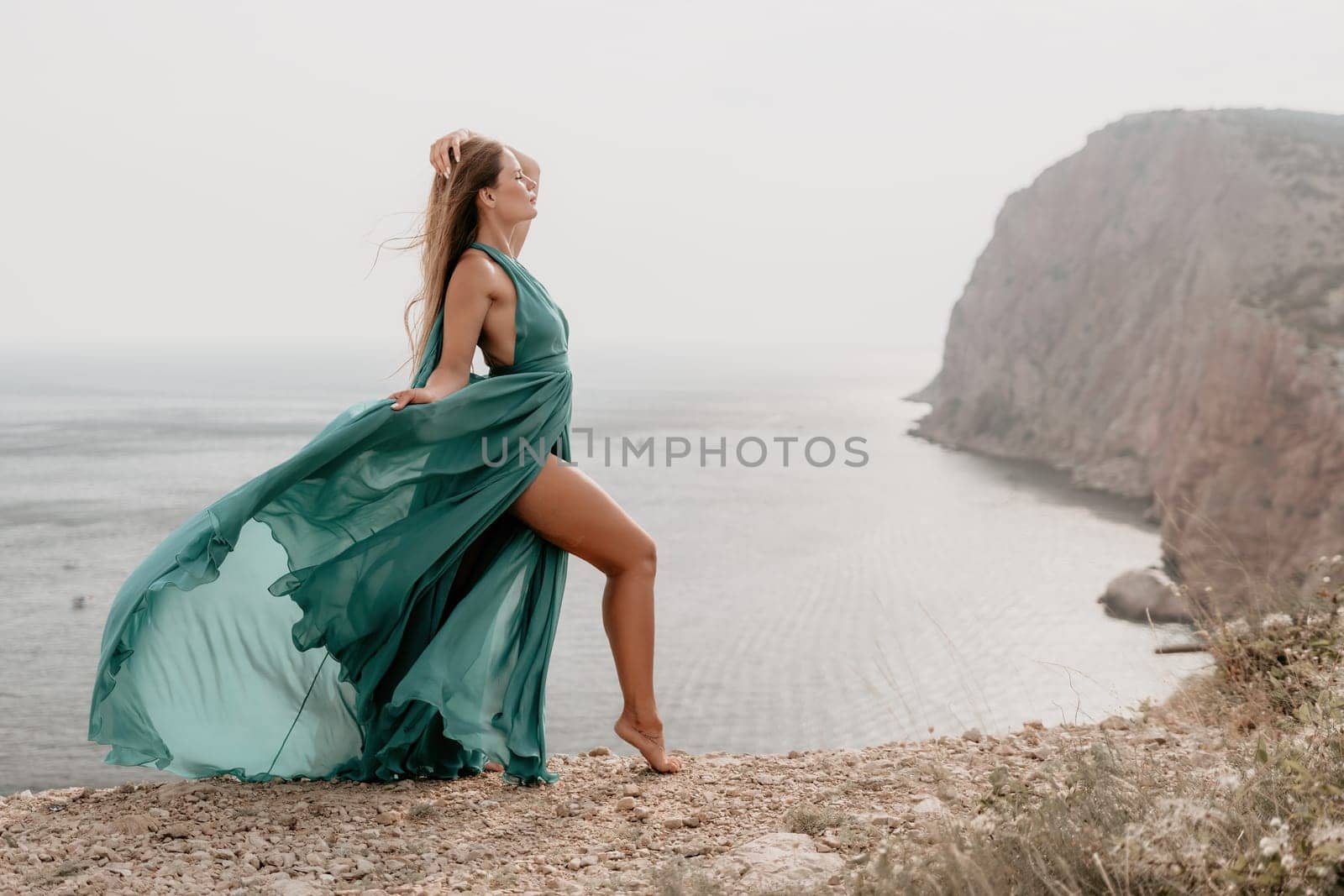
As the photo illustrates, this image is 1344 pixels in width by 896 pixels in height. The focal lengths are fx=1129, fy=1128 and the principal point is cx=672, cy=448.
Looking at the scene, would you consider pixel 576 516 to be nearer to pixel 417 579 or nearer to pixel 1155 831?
pixel 417 579

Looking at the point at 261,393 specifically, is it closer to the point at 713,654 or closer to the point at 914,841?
the point at 713,654

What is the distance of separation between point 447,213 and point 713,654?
22.5m

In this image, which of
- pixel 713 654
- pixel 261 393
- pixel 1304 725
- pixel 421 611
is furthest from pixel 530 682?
pixel 261 393

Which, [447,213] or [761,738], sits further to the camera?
[761,738]

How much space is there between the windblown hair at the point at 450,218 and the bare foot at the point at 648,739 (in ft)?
4.76

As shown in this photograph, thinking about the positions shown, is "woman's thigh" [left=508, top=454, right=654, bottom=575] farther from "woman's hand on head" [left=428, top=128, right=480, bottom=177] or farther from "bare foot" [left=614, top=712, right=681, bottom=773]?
"woman's hand on head" [left=428, top=128, right=480, bottom=177]

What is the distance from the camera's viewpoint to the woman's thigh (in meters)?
3.77

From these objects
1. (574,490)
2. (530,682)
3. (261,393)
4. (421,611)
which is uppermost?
(574,490)

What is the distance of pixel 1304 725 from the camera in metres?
3.18

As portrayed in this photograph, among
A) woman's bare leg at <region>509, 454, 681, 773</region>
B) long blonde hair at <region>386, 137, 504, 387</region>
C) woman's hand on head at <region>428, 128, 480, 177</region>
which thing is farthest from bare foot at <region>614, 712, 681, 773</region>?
woman's hand on head at <region>428, 128, 480, 177</region>

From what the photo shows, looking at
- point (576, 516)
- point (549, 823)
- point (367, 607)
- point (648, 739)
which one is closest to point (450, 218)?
point (576, 516)

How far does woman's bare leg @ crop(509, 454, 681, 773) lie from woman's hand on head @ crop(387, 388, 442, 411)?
0.44m

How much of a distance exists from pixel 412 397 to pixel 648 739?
4.69ft

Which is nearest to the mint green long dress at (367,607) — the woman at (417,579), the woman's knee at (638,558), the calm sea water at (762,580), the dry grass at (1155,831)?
the woman at (417,579)
